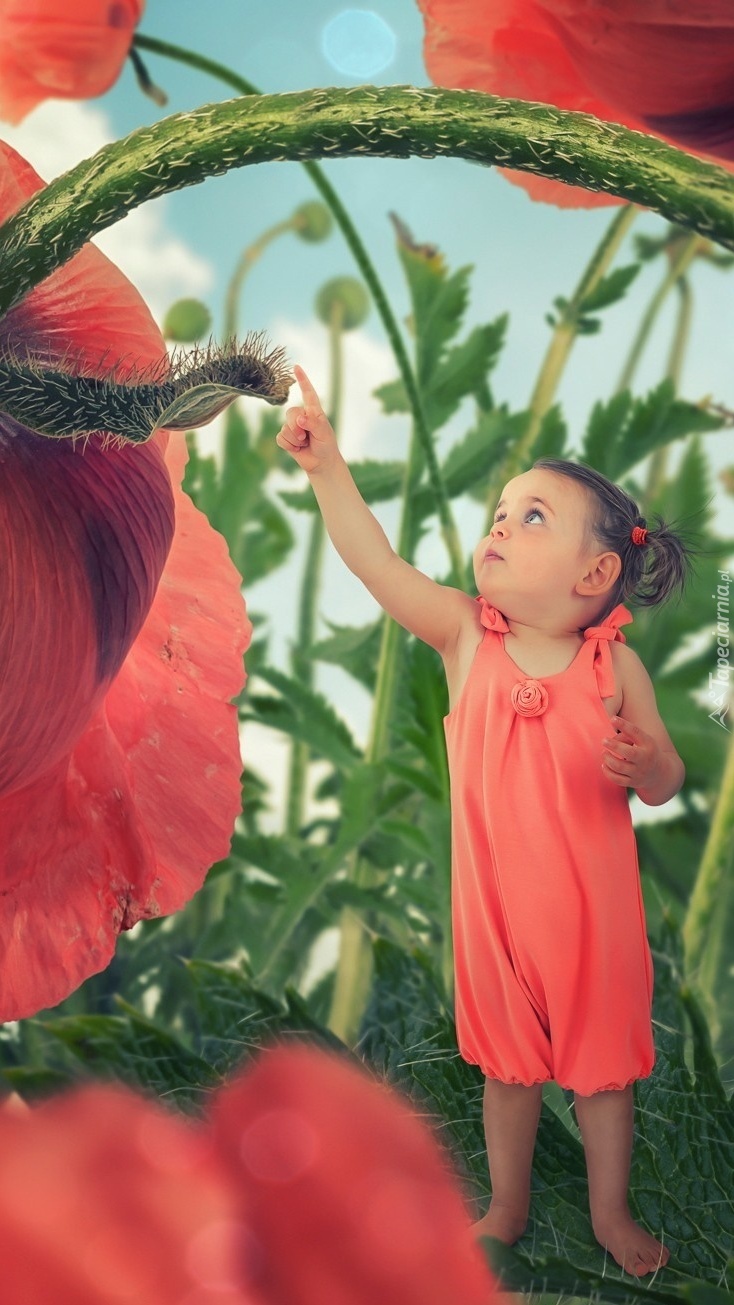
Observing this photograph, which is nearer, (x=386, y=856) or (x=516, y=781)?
(x=516, y=781)

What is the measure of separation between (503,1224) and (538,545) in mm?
100

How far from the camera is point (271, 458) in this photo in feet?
1.16

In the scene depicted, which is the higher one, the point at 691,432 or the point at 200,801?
the point at 691,432

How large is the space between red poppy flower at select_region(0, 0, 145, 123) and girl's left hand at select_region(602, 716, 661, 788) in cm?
19

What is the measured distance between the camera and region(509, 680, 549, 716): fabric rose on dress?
0.20 metres

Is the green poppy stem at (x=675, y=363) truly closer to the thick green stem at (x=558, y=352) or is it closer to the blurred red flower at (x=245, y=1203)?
the thick green stem at (x=558, y=352)

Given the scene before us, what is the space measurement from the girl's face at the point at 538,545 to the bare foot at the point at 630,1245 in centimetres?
9

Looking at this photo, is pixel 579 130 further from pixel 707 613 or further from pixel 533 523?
pixel 707 613

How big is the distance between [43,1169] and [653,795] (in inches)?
4.2

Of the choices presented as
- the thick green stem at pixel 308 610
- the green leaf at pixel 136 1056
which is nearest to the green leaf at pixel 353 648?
the thick green stem at pixel 308 610

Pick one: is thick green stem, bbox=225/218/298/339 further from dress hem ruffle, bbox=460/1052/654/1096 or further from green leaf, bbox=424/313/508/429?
dress hem ruffle, bbox=460/1052/654/1096

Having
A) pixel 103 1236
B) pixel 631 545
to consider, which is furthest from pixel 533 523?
pixel 103 1236

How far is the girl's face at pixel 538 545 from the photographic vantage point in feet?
0.65

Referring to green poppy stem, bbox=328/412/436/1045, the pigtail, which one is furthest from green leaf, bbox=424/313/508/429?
the pigtail
